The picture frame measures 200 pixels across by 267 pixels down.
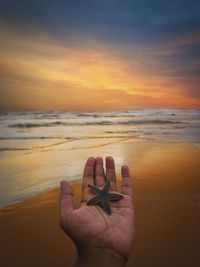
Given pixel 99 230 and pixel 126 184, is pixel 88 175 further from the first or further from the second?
pixel 99 230

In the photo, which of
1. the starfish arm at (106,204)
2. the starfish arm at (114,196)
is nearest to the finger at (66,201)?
the starfish arm at (106,204)

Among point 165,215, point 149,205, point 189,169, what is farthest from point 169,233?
point 189,169

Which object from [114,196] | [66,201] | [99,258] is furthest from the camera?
[114,196]

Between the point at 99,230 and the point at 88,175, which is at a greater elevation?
the point at 88,175

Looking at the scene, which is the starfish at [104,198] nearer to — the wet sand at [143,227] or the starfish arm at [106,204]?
the starfish arm at [106,204]

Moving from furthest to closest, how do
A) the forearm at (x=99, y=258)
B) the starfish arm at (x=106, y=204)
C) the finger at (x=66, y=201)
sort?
the starfish arm at (x=106, y=204) < the finger at (x=66, y=201) < the forearm at (x=99, y=258)

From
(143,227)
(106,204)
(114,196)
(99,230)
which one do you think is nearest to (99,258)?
(99,230)
